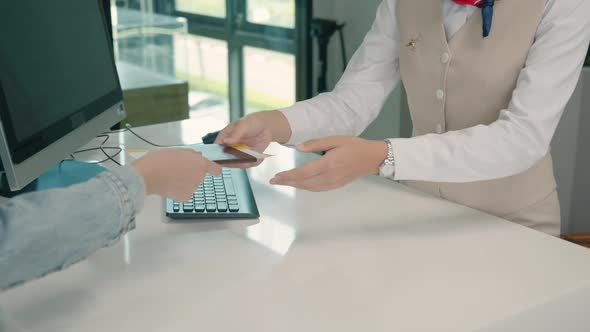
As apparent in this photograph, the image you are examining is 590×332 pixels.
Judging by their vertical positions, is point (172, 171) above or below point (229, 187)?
above

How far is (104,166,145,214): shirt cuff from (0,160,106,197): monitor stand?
1.39 ft

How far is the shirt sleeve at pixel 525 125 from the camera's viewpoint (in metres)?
1.34

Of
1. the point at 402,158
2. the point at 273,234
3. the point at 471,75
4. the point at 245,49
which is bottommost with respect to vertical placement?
the point at 245,49

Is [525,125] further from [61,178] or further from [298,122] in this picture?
[61,178]

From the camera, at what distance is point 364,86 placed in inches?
68.2

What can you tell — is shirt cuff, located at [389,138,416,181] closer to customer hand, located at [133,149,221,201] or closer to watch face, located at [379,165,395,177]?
watch face, located at [379,165,395,177]

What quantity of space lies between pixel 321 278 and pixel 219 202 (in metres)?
0.34

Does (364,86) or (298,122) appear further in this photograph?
(364,86)

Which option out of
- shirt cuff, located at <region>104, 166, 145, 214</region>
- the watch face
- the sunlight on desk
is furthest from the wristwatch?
shirt cuff, located at <region>104, 166, 145, 214</region>

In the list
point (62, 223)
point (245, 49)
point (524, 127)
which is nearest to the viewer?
point (62, 223)

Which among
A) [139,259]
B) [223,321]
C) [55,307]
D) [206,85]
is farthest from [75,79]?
[206,85]

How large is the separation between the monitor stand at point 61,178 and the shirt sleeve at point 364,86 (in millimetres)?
527

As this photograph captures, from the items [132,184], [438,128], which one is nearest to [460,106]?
[438,128]

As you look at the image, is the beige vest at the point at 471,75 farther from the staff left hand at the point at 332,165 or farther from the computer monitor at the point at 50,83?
the computer monitor at the point at 50,83
